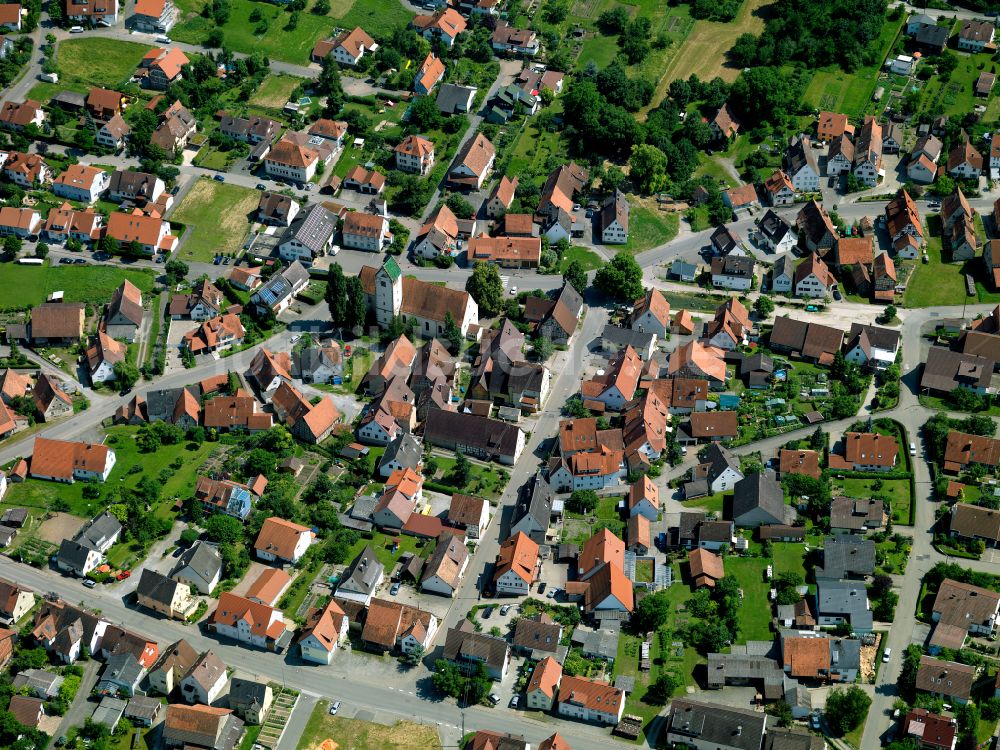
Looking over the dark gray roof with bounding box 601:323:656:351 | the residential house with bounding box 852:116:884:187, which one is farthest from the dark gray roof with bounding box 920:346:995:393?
the residential house with bounding box 852:116:884:187

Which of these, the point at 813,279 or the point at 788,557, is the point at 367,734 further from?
the point at 813,279

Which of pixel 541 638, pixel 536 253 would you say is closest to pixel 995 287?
pixel 536 253

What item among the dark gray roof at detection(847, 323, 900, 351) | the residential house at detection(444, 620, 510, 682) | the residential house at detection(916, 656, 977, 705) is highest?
the dark gray roof at detection(847, 323, 900, 351)


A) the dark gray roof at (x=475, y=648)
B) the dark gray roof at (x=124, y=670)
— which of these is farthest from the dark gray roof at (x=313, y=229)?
the dark gray roof at (x=475, y=648)

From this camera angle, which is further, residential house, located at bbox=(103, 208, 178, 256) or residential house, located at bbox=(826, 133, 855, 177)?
residential house, located at bbox=(826, 133, 855, 177)

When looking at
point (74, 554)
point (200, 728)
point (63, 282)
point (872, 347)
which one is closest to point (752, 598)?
point (872, 347)

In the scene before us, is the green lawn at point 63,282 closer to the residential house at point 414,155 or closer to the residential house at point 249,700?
the residential house at point 414,155

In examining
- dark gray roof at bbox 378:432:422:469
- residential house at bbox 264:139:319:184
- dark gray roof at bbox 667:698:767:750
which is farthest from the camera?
residential house at bbox 264:139:319:184

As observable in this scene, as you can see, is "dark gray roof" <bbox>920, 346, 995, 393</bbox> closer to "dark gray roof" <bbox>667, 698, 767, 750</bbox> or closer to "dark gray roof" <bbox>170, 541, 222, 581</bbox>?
"dark gray roof" <bbox>667, 698, 767, 750</bbox>
